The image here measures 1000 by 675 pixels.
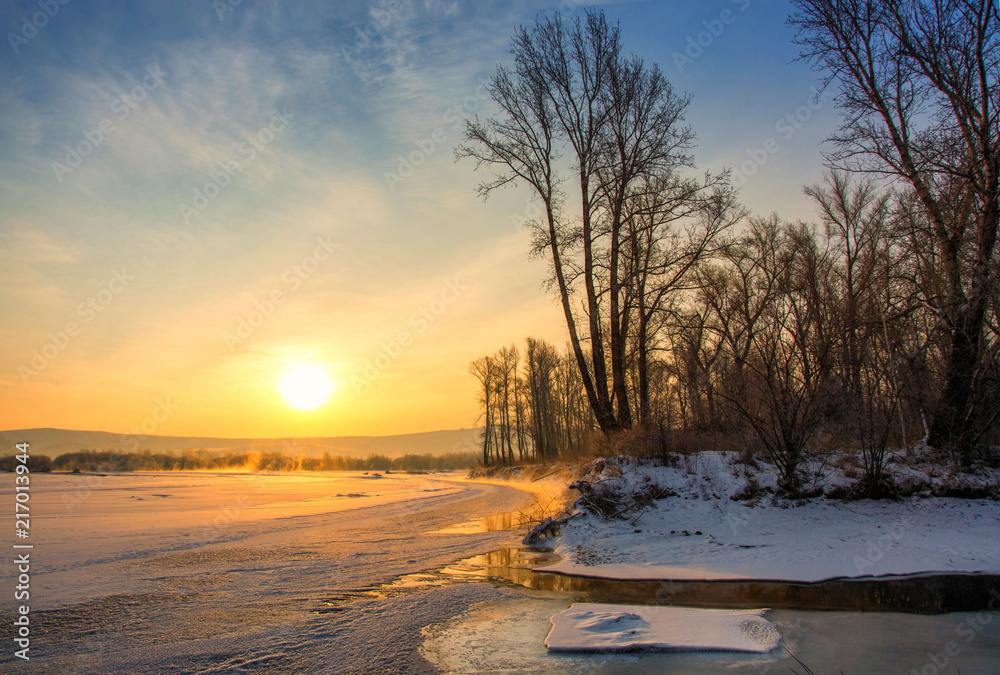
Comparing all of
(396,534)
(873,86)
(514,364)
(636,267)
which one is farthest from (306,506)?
(514,364)

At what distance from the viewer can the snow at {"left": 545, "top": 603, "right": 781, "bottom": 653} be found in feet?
14.2

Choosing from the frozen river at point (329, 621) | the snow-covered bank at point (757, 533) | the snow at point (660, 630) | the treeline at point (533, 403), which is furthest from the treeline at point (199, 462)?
the snow at point (660, 630)

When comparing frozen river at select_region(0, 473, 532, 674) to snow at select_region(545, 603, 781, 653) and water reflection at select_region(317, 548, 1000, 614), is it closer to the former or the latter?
water reflection at select_region(317, 548, 1000, 614)

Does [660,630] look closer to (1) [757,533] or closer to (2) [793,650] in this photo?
(2) [793,650]

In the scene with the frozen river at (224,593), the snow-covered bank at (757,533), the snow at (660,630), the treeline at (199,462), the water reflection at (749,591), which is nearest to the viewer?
the frozen river at (224,593)

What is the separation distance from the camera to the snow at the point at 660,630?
14.2 ft

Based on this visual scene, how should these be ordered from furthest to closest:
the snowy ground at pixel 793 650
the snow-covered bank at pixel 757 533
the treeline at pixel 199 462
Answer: the treeline at pixel 199 462, the snow-covered bank at pixel 757 533, the snowy ground at pixel 793 650

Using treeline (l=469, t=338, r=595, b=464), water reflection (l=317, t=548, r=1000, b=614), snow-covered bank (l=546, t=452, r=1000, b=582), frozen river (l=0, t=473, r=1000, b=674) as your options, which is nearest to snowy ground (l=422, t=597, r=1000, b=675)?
frozen river (l=0, t=473, r=1000, b=674)

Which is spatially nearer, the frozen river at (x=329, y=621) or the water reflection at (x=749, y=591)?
the frozen river at (x=329, y=621)

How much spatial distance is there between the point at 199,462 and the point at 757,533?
221 ft

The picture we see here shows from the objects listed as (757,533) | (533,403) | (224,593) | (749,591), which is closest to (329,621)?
(224,593)

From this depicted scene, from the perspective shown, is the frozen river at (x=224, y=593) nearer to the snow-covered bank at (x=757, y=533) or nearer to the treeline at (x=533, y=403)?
the snow-covered bank at (x=757, y=533)

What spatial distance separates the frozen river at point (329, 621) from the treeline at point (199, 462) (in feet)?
126

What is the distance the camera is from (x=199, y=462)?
61281 millimetres
